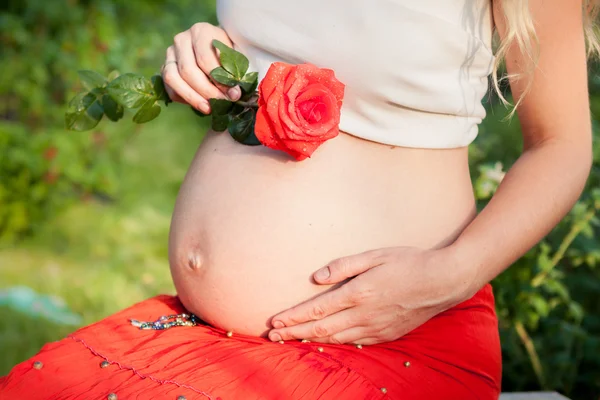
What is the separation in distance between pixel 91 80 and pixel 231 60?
37cm

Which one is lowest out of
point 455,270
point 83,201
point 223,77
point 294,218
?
point 83,201

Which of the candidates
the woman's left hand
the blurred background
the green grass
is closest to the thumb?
the woman's left hand

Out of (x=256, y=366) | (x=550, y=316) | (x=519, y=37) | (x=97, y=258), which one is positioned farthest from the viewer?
(x=97, y=258)

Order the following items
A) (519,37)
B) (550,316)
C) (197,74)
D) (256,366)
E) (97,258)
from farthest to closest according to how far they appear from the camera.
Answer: (97,258)
(550,316)
(197,74)
(519,37)
(256,366)

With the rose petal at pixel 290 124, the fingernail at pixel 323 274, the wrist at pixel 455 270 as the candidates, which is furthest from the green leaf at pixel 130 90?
the wrist at pixel 455 270

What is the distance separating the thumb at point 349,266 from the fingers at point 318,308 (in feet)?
0.08

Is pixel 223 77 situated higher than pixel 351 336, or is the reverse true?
pixel 223 77

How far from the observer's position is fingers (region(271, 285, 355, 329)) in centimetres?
132

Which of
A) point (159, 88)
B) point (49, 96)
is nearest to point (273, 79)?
point (159, 88)

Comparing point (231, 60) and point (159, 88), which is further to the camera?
point (159, 88)

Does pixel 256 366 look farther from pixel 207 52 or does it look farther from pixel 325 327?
pixel 207 52

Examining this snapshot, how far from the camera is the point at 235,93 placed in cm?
144

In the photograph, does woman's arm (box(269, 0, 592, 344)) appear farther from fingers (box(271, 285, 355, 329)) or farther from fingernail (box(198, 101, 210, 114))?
fingernail (box(198, 101, 210, 114))

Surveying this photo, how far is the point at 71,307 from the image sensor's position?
351 cm
